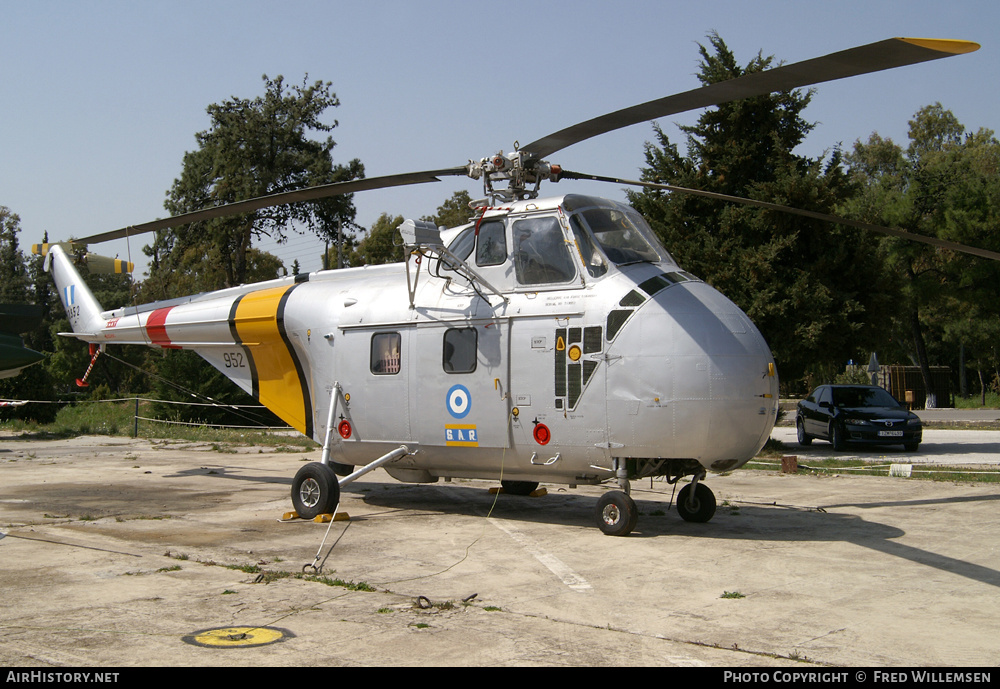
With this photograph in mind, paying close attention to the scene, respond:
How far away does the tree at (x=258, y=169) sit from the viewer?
39875 millimetres

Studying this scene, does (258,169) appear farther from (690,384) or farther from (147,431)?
(690,384)

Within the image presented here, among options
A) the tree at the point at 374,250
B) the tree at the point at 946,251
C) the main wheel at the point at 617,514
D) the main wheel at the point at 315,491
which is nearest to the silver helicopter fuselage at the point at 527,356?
the main wheel at the point at 617,514

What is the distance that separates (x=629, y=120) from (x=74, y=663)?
21.6 feet

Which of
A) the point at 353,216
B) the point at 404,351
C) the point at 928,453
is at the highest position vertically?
the point at 353,216

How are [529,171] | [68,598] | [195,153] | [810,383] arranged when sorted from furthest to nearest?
[810,383] → [195,153] → [529,171] → [68,598]

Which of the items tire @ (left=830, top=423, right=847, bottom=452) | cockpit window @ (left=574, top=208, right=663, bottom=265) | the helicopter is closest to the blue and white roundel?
the helicopter

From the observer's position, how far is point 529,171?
10.4m

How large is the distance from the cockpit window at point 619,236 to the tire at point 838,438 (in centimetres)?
1223

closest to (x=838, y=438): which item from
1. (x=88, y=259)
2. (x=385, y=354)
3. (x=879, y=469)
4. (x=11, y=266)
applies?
(x=879, y=469)

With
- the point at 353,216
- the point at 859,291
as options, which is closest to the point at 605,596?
the point at 859,291

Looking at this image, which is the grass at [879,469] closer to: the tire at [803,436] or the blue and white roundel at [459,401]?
the tire at [803,436]

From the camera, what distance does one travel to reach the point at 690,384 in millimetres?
8859

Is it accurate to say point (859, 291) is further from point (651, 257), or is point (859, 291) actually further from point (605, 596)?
point (605, 596)

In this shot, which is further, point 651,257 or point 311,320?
point 311,320
